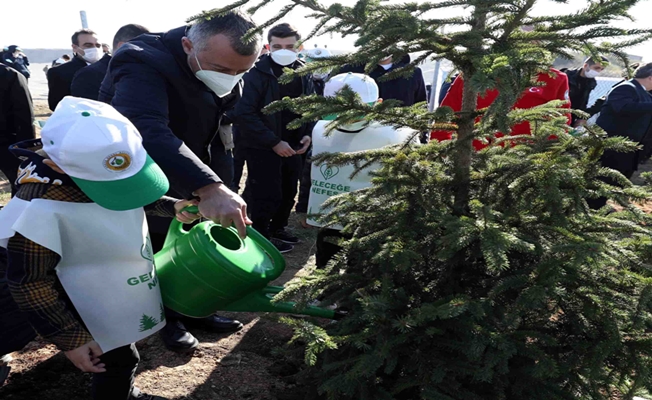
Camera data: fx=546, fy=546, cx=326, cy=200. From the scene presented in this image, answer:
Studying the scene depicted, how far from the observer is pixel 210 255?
1886mm

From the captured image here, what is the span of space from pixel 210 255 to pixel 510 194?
42.7 inches

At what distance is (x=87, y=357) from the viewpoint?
1690 mm

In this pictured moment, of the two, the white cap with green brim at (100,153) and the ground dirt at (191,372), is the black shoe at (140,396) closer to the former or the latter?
the ground dirt at (191,372)

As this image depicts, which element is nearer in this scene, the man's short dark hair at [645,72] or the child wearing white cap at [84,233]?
the child wearing white cap at [84,233]

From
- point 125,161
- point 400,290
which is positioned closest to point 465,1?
point 400,290

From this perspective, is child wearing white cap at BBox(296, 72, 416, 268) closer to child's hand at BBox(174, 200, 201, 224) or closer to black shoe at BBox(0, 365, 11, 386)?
child's hand at BBox(174, 200, 201, 224)

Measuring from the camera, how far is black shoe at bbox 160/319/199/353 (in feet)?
8.29

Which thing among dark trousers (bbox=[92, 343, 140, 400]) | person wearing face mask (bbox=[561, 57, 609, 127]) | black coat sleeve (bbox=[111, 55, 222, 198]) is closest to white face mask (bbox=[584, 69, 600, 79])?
person wearing face mask (bbox=[561, 57, 609, 127])

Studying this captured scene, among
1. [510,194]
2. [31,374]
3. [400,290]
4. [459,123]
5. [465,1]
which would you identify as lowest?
[31,374]

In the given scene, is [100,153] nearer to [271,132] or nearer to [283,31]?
[271,132]

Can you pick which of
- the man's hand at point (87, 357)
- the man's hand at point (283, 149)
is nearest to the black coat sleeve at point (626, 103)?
the man's hand at point (283, 149)

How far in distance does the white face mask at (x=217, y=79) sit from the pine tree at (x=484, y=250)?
1.45ft

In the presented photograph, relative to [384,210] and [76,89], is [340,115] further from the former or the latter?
[76,89]

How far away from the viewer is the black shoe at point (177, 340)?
99.4 inches
